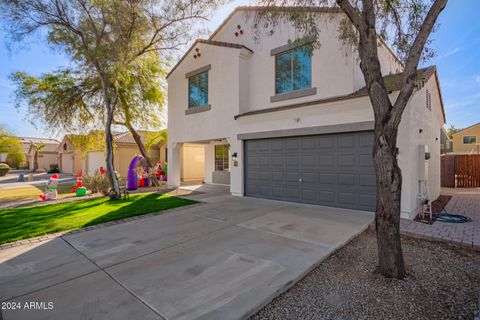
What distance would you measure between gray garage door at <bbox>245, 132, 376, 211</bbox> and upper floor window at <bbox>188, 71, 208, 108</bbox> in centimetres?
403

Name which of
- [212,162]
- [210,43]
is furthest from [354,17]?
[212,162]

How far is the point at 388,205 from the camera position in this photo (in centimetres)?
346

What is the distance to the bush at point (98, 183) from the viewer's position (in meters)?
12.1

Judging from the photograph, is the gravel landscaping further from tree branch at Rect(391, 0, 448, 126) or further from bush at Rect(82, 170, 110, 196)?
bush at Rect(82, 170, 110, 196)

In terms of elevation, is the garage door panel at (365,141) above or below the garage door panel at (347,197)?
above

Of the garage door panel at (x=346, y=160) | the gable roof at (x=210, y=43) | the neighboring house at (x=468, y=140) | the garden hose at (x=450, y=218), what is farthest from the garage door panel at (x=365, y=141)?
the neighboring house at (x=468, y=140)

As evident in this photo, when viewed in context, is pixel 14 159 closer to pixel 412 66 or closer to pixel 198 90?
pixel 198 90

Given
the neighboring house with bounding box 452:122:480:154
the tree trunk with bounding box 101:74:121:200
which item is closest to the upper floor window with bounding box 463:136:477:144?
the neighboring house with bounding box 452:122:480:154

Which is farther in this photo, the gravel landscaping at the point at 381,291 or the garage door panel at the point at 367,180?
the garage door panel at the point at 367,180

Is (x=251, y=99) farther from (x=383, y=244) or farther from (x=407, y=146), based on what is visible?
(x=383, y=244)

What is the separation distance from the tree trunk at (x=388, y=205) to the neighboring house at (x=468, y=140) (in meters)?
36.9

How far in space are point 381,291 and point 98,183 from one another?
13.1 meters

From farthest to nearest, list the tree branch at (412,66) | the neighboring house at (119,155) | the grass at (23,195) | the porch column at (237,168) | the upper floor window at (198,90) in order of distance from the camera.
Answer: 1. the neighboring house at (119,155)
2. the upper floor window at (198,90)
3. the grass at (23,195)
4. the porch column at (237,168)
5. the tree branch at (412,66)

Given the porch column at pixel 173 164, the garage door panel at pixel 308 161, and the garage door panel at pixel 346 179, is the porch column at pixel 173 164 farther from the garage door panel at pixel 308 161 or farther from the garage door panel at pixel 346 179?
the garage door panel at pixel 346 179
